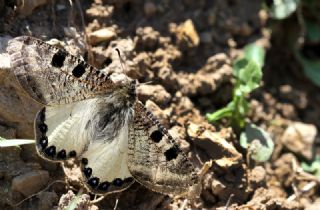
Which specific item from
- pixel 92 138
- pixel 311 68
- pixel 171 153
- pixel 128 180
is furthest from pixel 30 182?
pixel 311 68

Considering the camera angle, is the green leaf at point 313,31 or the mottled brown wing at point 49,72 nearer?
the mottled brown wing at point 49,72

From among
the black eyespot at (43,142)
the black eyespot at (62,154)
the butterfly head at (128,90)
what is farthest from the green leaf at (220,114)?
the black eyespot at (43,142)

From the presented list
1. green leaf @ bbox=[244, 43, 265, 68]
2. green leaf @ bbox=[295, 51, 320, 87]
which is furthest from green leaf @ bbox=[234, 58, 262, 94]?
green leaf @ bbox=[295, 51, 320, 87]

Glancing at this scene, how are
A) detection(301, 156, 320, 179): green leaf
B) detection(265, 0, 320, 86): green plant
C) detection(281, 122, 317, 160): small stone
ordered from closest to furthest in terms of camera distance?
detection(301, 156, 320, 179): green leaf → detection(281, 122, 317, 160): small stone → detection(265, 0, 320, 86): green plant

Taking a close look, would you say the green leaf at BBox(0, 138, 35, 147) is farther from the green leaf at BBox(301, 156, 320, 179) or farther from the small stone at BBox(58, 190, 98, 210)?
the green leaf at BBox(301, 156, 320, 179)

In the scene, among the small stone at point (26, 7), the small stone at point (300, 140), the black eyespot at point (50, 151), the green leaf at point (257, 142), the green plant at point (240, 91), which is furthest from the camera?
the small stone at point (300, 140)

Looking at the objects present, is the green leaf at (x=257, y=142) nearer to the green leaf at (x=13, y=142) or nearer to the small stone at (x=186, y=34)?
the small stone at (x=186, y=34)

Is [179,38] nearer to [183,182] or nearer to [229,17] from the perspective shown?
[229,17]

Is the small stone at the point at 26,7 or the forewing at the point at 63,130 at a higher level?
the small stone at the point at 26,7
